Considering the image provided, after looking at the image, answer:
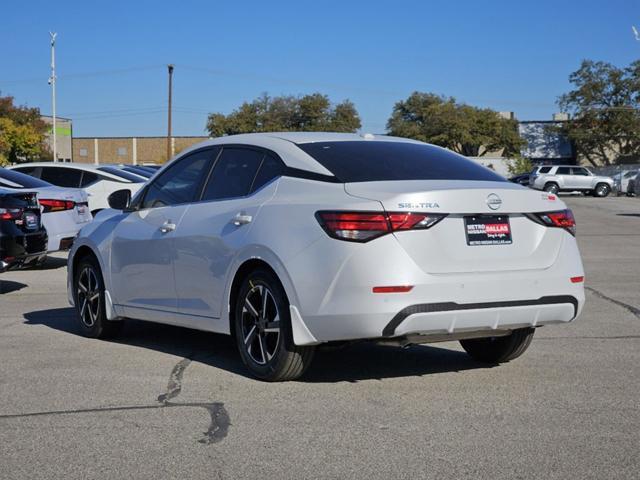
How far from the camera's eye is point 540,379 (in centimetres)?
661

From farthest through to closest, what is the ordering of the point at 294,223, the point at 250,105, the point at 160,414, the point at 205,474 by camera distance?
the point at 250,105
the point at 294,223
the point at 160,414
the point at 205,474

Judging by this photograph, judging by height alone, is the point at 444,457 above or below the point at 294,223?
below

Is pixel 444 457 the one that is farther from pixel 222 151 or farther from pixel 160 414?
pixel 222 151

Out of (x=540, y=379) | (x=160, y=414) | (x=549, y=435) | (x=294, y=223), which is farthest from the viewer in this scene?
(x=540, y=379)

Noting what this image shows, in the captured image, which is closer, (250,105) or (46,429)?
(46,429)

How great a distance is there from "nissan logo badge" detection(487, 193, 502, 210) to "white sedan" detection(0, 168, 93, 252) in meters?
9.61

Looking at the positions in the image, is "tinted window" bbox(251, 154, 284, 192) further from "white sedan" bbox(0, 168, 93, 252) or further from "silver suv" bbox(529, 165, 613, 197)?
"silver suv" bbox(529, 165, 613, 197)

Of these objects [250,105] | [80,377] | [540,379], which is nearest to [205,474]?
[80,377]

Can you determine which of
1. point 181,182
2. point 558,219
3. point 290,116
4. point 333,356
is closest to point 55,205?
point 181,182

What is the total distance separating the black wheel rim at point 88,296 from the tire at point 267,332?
2.17 m

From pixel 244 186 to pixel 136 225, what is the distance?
1.41m

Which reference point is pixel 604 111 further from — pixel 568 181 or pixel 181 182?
pixel 181 182

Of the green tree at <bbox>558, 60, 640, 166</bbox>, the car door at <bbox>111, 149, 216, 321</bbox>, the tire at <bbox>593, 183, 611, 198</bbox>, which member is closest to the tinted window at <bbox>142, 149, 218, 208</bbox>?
the car door at <bbox>111, 149, 216, 321</bbox>

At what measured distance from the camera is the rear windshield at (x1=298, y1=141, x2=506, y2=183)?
249 inches
